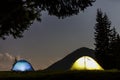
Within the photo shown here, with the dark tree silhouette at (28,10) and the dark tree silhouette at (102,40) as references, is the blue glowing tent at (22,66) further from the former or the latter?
the dark tree silhouette at (102,40)

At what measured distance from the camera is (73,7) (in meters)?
21.9

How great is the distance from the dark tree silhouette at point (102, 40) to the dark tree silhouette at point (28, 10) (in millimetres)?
41547

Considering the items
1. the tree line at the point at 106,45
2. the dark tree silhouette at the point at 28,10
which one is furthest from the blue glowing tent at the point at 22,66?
the tree line at the point at 106,45

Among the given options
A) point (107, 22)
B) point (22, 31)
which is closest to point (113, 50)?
point (107, 22)

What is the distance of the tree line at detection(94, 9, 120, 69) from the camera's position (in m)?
63.9

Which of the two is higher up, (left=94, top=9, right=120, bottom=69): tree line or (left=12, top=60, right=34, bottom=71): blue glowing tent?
(left=94, top=9, right=120, bottom=69): tree line

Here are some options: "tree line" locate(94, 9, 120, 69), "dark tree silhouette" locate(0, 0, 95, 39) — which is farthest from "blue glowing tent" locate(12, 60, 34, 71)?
"tree line" locate(94, 9, 120, 69)

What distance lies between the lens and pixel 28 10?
2209 cm

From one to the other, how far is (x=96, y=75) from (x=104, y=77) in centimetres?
63

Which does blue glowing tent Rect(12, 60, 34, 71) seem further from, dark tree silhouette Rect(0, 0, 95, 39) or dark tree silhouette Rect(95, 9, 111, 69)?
dark tree silhouette Rect(95, 9, 111, 69)

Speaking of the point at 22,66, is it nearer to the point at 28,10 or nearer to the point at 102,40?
the point at 28,10

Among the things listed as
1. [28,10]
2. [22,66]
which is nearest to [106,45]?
[22,66]

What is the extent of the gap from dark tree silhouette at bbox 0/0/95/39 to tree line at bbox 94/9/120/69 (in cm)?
4135

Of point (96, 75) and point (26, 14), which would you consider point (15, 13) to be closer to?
point (26, 14)
